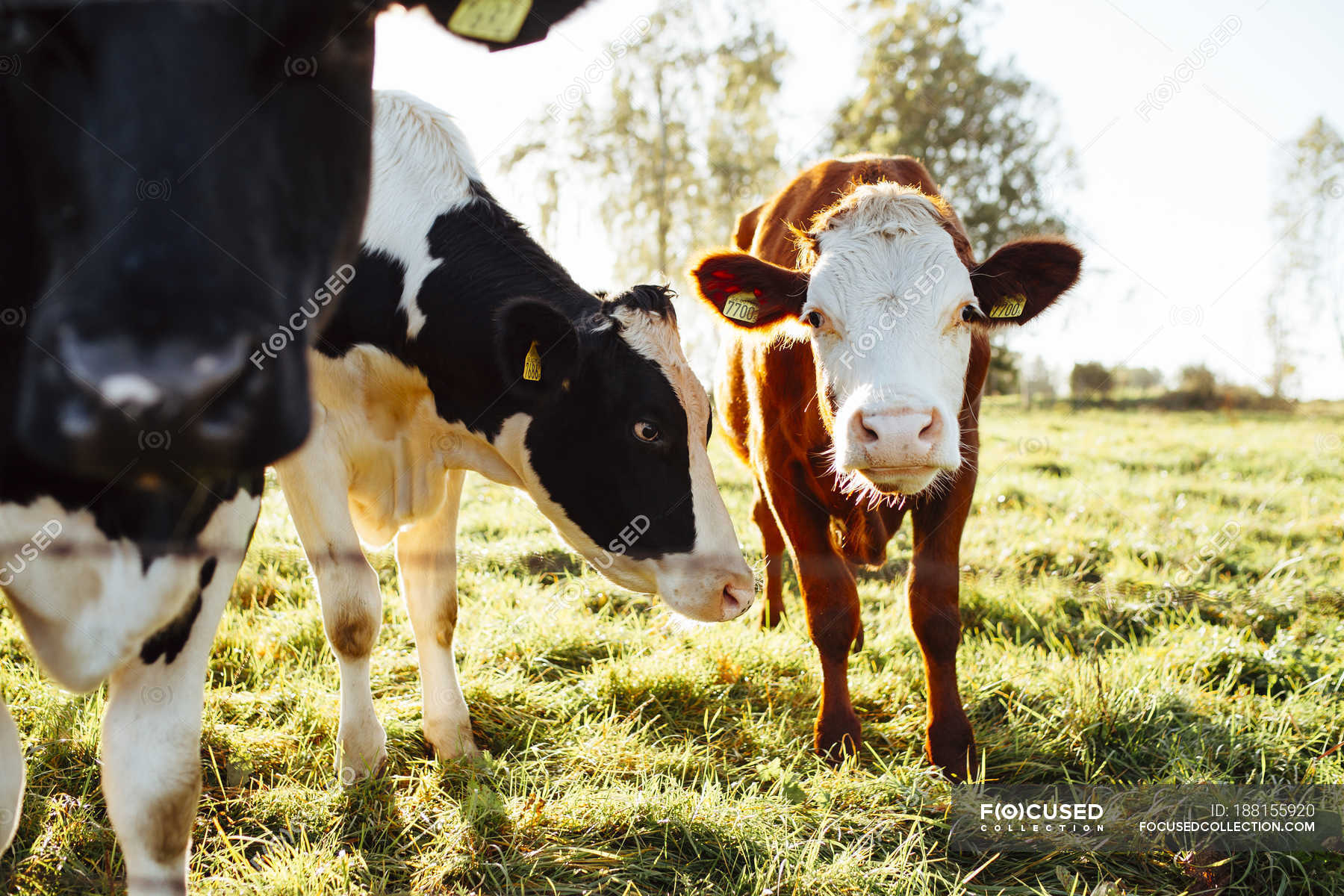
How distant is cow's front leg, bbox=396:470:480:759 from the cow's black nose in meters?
1.95

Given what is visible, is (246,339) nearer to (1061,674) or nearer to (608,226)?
(1061,674)

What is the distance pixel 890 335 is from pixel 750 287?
658 mm

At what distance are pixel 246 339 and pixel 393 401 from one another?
202 centimetres

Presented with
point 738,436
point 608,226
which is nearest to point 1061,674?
point 738,436

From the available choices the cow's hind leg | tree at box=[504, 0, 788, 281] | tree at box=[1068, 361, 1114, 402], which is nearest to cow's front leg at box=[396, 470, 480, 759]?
the cow's hind leg

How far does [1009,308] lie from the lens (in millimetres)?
3229

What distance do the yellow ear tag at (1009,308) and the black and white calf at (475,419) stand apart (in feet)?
3.76

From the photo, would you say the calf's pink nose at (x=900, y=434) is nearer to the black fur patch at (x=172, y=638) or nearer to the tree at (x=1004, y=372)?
the black fur patch at (x=172, y=638)

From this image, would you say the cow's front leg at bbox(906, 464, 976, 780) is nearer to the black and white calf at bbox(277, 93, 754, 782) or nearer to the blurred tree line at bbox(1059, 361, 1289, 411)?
the black and white calf at bbox(277, 93, 754, 782)

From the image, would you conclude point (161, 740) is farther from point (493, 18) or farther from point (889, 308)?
point (889, 308)

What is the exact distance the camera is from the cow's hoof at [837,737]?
306 centimetres

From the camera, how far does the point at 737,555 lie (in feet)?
9.45

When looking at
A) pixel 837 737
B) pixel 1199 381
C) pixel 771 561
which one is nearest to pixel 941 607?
pixel 837 737

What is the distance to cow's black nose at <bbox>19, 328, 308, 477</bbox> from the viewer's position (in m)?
1.15
